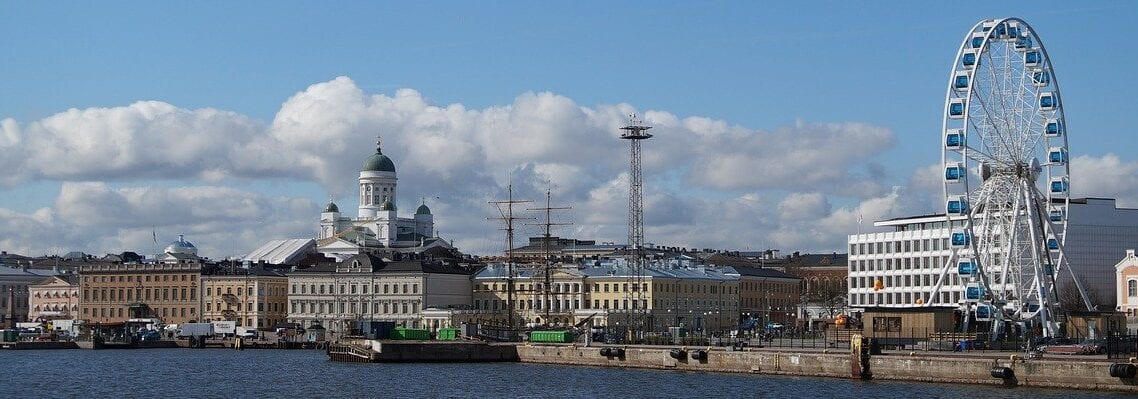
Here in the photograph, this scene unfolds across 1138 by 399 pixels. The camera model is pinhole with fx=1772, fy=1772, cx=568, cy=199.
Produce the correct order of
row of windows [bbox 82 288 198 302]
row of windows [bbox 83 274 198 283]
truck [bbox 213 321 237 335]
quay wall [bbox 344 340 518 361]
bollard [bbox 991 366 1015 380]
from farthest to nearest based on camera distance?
row of windows [bbox 83 274 198 283]
row of windows [bbox 82 288 198 302]
truck [bbox 213 321 237 335]
quay wall [bbox 344 340 518 361]
bollard [bbox 991 366 1015 380]

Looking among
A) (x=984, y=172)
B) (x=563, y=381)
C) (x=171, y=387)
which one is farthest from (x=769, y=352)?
(x=171, y=387)

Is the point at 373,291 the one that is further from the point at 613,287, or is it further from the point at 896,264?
the point at 896,264

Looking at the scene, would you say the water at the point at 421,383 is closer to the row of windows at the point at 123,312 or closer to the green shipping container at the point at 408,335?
the green shipping container at the point at 408,335

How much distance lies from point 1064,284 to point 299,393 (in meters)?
81.7

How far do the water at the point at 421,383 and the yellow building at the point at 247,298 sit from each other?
67.7 meters

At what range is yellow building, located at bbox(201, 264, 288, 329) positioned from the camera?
186 metres

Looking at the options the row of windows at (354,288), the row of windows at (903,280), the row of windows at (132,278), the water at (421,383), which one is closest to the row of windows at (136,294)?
the row of windows at (132,278)

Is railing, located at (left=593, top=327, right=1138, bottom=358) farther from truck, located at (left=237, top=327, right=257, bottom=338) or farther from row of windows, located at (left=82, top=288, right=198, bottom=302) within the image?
row of windows, located at (left=82, top=288, right=198, bottom=302)

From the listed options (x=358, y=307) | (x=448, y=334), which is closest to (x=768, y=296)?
(x=358, y=307)

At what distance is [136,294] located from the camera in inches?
7564

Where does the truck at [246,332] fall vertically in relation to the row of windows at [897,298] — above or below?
below

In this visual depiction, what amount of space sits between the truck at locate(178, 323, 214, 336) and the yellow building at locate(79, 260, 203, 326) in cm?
2202

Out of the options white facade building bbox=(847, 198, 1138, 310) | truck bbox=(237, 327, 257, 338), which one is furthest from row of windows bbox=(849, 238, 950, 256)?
truck bbox=(237, 327, 257, 338)

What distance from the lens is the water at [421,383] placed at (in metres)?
73.9
